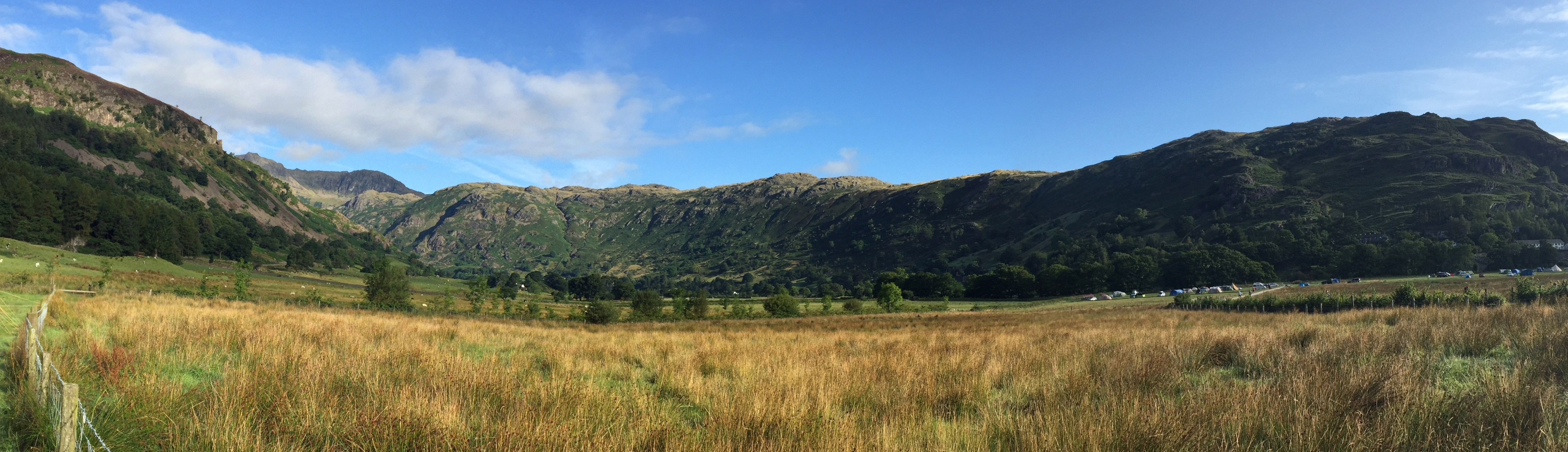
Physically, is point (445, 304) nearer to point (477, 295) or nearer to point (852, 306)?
point (477, 295)

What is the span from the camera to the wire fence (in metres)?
3.38

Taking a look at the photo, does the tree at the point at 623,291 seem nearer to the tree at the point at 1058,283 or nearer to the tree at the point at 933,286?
the tree at the point at 933,286

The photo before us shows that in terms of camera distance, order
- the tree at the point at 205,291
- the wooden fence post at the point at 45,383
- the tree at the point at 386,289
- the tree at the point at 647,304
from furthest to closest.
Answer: the tree at the point at 647,304 < the tree at the point at 386,289 < the tree at the point at 205,291 < the wooden fence post at the point at 45,383

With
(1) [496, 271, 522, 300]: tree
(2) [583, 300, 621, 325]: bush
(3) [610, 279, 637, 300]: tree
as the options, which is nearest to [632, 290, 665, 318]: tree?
(2) [583, 300, 621, 325]: bush

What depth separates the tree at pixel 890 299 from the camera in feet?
265

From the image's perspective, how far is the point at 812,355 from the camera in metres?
10.2

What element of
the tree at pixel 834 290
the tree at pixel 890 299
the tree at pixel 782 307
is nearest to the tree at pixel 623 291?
the tree at pixel 834 290

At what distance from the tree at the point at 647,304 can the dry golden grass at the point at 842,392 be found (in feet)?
195

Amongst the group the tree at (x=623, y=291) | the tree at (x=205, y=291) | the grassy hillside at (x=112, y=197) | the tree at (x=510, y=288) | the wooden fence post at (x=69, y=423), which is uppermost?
the grassy hillside at (x=112, y=197)

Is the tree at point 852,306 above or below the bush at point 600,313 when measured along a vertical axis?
below

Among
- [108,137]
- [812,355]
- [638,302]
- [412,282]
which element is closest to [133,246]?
[412,282]

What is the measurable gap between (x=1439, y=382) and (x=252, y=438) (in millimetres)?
9545

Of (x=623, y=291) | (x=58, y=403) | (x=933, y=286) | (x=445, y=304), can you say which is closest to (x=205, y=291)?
(x=445, y=304)

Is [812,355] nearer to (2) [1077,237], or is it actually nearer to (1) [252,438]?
(1) [252,438]
